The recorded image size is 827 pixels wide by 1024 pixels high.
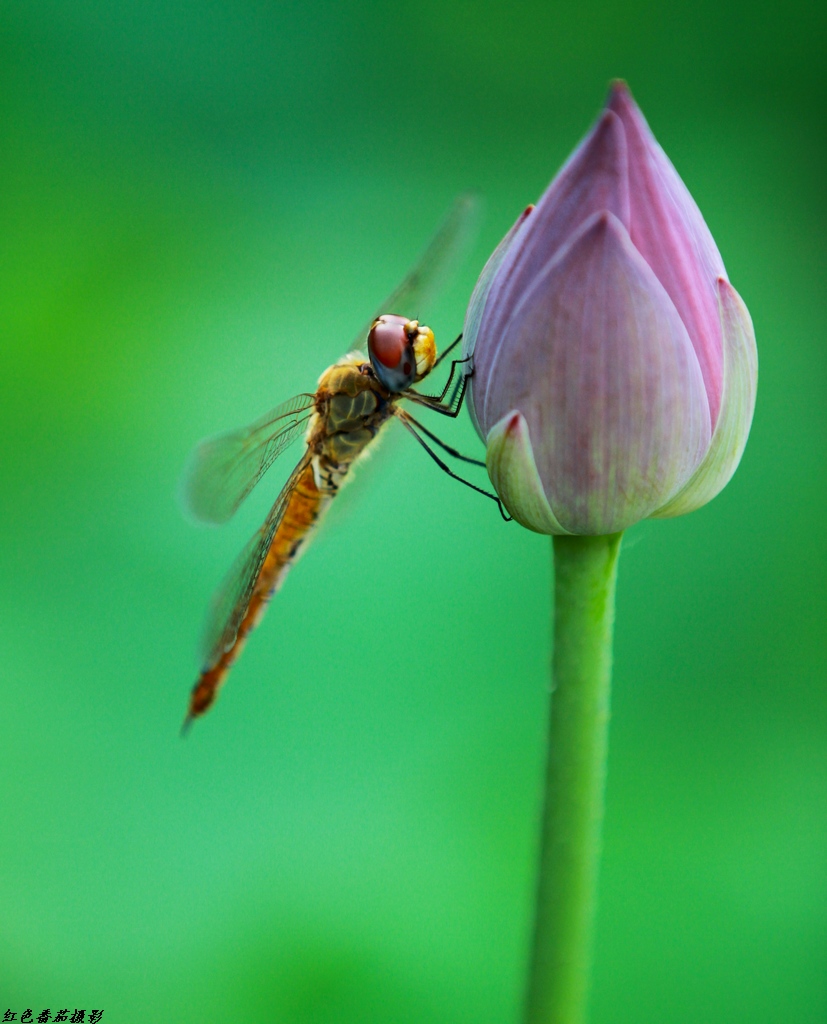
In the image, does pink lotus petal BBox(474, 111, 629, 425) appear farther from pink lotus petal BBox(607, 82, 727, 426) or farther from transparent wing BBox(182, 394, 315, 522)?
transparent wing BBox(182, 394, 315, 522)

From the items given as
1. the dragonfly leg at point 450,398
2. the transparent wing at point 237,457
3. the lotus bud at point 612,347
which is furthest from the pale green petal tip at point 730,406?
the transparent wing at point 237,457

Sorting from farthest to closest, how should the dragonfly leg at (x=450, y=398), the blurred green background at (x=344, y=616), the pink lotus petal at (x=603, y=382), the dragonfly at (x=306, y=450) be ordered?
the blurred green background at (x=344, y=616) < the dragonfly at (x=306, y=450) < the dragonfly leg at (x=450, y=398) < the pink lotus petal at (x=603, y=382)

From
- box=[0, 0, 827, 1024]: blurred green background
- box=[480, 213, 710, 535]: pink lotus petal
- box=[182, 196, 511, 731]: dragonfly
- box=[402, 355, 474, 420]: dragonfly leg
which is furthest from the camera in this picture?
box=[0, 0, 827, 1024]: blurred green background

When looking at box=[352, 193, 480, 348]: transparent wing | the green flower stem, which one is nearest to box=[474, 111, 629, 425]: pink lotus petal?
the green flower stem

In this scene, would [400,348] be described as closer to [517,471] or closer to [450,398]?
[450,398]

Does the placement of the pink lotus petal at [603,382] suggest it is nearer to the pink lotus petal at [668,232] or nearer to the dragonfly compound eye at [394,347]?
the pink lotus petal at [668,232]

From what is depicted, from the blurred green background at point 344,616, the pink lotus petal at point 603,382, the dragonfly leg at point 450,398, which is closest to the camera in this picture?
the pink lotus petal at point 603,382
